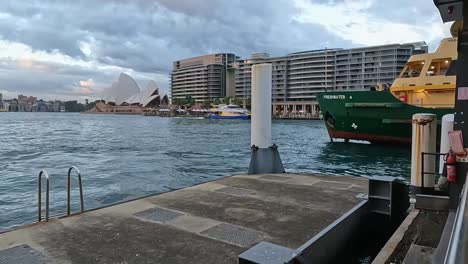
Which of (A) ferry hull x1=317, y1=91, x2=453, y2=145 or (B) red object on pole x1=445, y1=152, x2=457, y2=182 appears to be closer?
(B) red object on pole x1=445, y1=152, x2=457, y2=182

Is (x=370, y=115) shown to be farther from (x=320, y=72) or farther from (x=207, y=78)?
(x=207, y=78)

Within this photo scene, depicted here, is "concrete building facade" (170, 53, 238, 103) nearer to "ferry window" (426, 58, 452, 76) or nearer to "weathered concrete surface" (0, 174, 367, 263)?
"ferry window" (426, 58, 452, 76)

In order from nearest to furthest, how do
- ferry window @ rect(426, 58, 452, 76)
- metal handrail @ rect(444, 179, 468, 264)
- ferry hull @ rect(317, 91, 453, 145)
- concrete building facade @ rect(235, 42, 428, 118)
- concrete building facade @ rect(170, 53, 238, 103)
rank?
metal handrail @ rect(444, 179, 468, 264) < ferry hull @ rect(317, 91, 453, 145) < ferry window @ rect(426, 58, 452, 76) < concrete building facade @ rect(235, 42, 428, 118) < concrete building facade @ rect(170, 53, 238, 103)

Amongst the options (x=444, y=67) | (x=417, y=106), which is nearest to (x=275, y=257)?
(x=417, y=106)

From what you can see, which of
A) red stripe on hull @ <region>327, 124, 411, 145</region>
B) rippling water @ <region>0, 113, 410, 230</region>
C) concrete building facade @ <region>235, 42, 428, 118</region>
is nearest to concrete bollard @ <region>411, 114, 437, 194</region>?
rippling water @ <region>0, 113, 410, 230</region>

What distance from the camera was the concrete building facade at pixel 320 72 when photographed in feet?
326

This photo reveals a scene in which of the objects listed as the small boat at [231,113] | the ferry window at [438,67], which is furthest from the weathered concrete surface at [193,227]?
the small boat at [231,113]

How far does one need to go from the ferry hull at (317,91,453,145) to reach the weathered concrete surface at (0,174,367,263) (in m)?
15.2

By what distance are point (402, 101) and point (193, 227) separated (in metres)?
18.7

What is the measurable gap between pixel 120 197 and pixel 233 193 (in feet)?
15.4

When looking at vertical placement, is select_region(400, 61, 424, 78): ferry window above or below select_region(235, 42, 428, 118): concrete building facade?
below

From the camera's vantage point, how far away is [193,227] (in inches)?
178

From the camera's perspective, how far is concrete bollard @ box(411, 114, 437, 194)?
17.6 ft

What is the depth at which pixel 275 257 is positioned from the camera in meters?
2.42
